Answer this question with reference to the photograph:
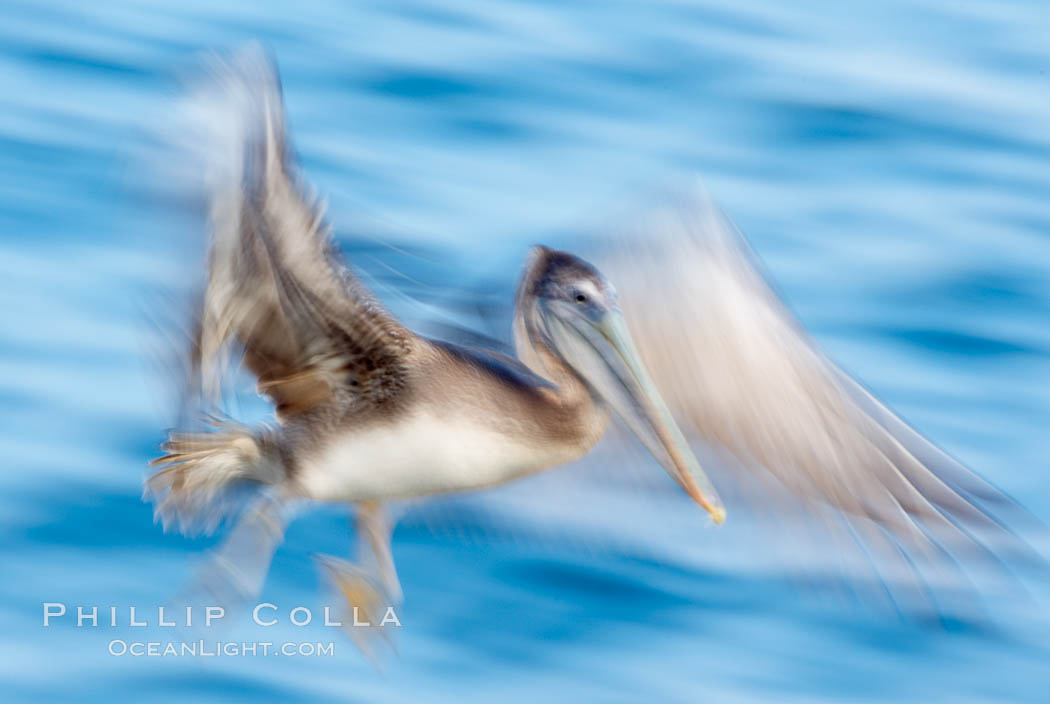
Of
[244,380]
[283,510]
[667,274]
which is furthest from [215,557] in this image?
A: [667,274]

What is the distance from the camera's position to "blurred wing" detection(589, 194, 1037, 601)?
13.9 ft

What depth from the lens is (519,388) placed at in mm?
4473

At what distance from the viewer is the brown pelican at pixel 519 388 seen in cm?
414

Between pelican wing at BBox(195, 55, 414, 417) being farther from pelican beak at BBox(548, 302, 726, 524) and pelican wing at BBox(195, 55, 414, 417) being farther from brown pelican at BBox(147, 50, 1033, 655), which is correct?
pelican beak at BBox(548, 302, 726, 524)

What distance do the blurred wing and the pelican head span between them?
10.0 inches

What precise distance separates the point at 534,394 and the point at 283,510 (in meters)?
0.82

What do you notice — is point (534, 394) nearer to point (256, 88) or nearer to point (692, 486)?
point (692, 486)

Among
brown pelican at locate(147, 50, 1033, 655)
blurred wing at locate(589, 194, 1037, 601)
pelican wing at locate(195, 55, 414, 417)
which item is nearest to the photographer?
pelican wing at locate(195, 55, 414, 417)

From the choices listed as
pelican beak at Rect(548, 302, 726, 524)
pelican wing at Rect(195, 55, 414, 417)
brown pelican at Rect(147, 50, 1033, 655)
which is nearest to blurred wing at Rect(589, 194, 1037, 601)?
brown pelican at Rect(147, 50, 1033, 655)

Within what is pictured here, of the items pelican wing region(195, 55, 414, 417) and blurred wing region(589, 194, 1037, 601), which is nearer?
pelican wing region(195, 55, 414, 417)

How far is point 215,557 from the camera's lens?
504 centimetres

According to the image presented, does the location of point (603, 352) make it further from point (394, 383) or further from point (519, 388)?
point (394, 383)

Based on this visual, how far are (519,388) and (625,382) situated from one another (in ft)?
0.80

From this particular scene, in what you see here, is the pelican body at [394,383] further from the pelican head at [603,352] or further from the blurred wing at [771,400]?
the blurred wing at [771,400]
